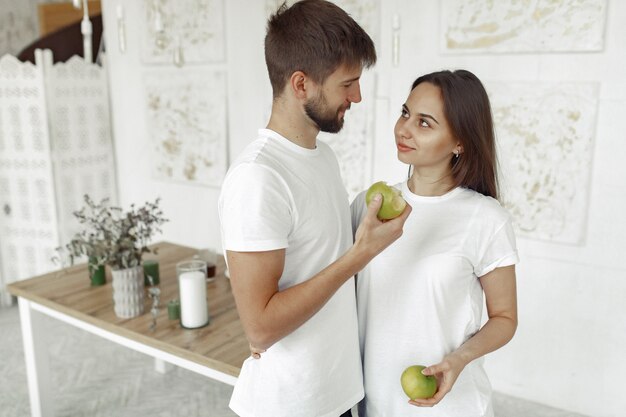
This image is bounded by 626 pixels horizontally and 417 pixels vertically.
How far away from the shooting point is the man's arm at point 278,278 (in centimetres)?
109

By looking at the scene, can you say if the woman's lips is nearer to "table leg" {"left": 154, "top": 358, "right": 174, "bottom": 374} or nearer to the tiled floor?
the tiled floor

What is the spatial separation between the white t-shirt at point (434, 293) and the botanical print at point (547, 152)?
Answer: 1.25 metres

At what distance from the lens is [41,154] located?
3932 mm

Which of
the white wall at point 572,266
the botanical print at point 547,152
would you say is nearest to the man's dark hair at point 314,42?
the botanical print at point 547,152

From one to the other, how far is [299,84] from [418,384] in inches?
27.8

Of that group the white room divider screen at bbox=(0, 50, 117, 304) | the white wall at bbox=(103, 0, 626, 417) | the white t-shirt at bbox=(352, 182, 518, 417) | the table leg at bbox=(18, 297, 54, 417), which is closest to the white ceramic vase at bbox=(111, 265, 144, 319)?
the table leg at bbox=(18, 297, 54, 417)

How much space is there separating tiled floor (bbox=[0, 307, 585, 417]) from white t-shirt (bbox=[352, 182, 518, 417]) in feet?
5.23

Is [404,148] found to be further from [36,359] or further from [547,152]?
[36,359]

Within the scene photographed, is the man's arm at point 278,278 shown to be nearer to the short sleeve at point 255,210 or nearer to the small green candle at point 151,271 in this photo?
the short sleeve at point 255,210

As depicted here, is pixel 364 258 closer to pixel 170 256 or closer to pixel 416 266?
pixel 416 266

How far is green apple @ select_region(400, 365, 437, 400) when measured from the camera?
1196 mm

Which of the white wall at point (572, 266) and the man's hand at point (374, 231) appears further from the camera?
the white wall at point (572, 266)

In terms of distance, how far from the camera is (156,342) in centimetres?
186

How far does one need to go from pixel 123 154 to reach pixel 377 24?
8.10ft
